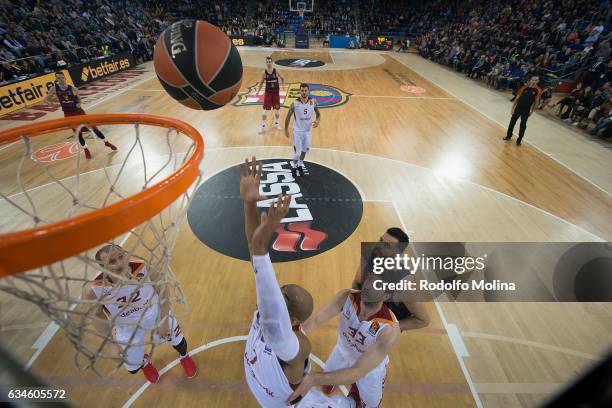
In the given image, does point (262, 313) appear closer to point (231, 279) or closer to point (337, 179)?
point (231, 279)

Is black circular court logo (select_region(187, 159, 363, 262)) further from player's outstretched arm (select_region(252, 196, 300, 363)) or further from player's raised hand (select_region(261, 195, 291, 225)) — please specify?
player's raised hand (select_region(261, 195, 291, 225))

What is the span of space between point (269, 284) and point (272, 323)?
0.67ft

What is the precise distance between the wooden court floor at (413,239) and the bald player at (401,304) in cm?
100

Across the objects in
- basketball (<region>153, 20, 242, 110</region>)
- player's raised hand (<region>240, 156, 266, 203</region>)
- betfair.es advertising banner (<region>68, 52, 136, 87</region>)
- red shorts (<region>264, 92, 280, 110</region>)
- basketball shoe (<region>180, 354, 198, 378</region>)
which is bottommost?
basketball shoe (<region>180, 354, 198, 378</region>)

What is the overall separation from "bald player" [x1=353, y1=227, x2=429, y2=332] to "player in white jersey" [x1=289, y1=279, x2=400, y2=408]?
305 mm

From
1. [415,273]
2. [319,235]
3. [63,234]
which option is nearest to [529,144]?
[415,273]

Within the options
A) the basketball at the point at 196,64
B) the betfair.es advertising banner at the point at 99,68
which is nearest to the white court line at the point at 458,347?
the basketball at the point at 196,64

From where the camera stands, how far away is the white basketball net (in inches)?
75.2

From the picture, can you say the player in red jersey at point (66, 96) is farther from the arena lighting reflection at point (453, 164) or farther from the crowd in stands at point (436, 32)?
the arena lighting reflection at point (453, 164)

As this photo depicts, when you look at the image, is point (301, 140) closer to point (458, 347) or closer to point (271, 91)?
point (271, 91)

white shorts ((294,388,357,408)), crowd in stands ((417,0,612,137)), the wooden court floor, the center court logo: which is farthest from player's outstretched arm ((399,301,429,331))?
crowd in stands ((417,0,612,137))

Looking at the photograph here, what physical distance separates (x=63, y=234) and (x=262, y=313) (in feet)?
3.00

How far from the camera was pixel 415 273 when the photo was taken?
433cm

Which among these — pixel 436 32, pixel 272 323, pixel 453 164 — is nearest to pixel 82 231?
pixel 272 323
